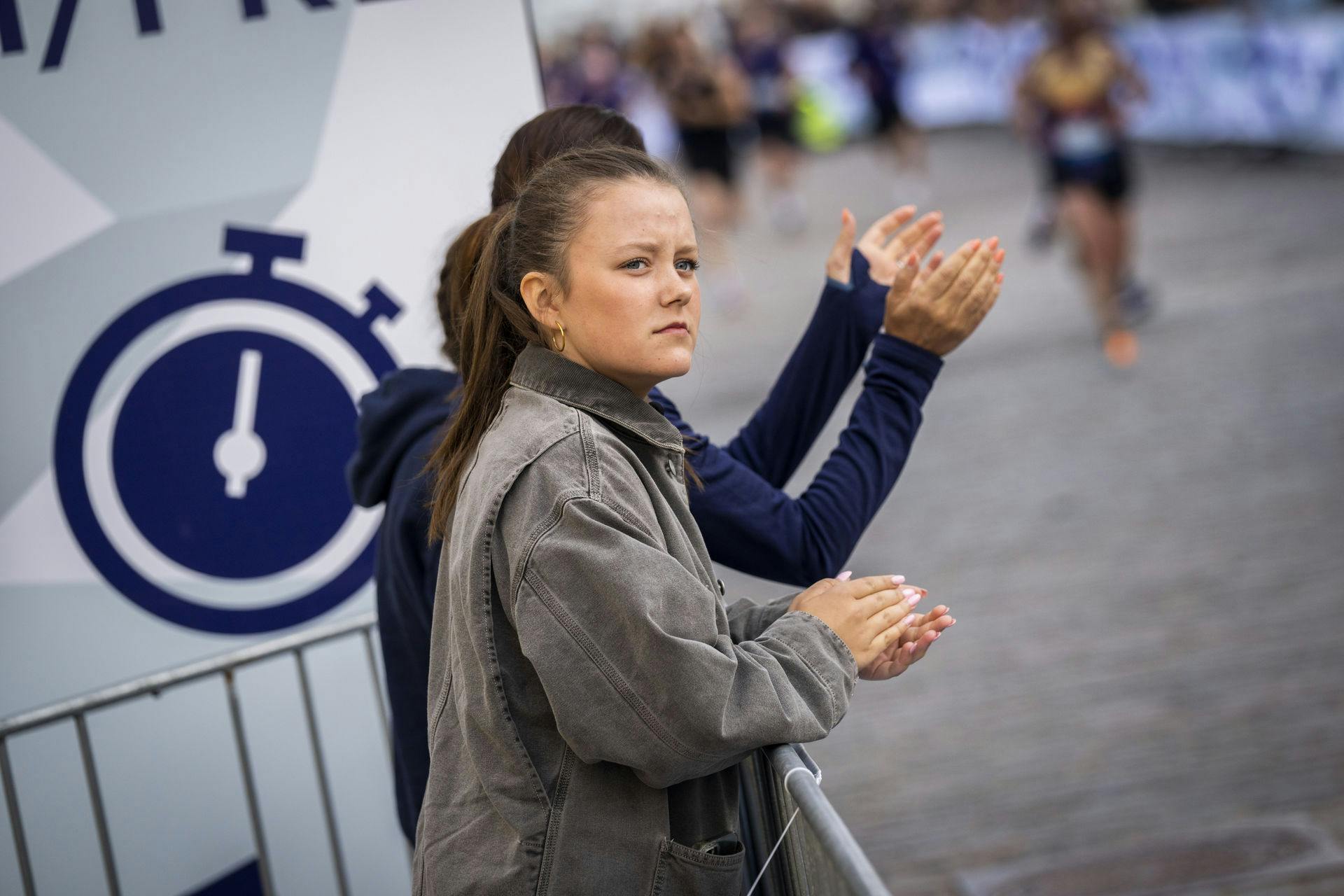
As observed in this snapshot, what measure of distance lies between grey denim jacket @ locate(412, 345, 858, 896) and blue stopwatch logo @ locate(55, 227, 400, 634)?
167cm

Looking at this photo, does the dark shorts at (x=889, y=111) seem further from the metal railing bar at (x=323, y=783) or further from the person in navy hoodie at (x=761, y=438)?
the person in navy hoodie at (x=761, y=438)

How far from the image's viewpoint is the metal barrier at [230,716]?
304 cm

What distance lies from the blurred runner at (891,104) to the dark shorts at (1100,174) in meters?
6.57

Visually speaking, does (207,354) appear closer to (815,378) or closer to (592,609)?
(815,378)

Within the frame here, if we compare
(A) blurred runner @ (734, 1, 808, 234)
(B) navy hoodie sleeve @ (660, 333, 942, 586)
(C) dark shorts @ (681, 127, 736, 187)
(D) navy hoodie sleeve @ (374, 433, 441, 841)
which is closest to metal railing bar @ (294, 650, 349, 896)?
(D) navy hoodie sleeve @ (374, 433, 441, 841)

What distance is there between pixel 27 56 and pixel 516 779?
2.23 metres

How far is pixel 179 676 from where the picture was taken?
312 cm

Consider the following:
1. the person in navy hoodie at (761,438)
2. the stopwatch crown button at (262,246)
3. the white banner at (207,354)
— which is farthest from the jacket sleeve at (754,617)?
the stopwatch crown button at (262,246)

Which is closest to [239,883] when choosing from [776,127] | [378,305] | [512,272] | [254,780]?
[254,780]

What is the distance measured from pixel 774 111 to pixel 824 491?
16.0m

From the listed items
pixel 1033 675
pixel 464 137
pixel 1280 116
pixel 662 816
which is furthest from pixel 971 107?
pixel 662 816

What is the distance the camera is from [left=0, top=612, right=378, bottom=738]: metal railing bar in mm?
3020

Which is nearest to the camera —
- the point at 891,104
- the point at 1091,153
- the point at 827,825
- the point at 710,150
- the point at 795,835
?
the point at 827,825

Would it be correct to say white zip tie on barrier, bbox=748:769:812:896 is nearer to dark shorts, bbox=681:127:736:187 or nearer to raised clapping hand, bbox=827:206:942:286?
raised clapping hand, bbox=827:206:942:286
